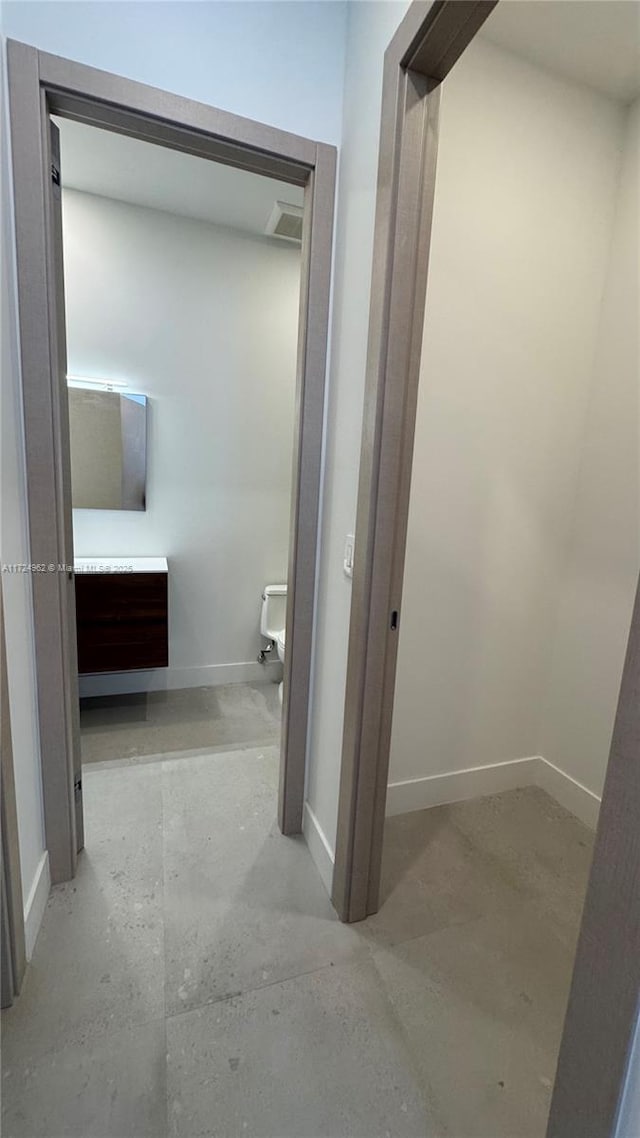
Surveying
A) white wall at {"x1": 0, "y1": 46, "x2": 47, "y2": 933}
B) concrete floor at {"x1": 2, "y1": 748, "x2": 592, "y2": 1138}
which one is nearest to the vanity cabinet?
concrete floor at {"x1": 2, "y1": 748, "x2": 592, "y2": 1138}

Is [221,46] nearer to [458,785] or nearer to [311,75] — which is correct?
[311,75]

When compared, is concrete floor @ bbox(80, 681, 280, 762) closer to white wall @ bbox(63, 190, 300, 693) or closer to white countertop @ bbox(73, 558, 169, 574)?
white wall @ bbox(63, 190, 300, 693)

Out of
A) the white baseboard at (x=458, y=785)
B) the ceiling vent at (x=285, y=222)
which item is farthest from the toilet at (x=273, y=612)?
the ceiling vent at (x=285, y=222)

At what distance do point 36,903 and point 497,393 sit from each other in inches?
88.2

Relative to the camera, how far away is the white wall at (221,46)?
1.20m

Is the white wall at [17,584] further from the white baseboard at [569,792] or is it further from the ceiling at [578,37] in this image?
the white baseboard at [569,792]

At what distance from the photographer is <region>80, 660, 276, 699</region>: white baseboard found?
2779mm

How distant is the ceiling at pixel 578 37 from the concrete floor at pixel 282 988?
8.90 ft

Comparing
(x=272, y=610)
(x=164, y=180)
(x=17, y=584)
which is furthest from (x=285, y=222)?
(x=17, y=584)

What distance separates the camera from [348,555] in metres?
1.40

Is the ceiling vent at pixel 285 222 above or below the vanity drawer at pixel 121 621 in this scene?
above

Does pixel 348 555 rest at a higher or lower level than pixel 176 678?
higher

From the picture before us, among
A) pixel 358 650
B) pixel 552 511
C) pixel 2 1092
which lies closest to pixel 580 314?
pixel 552 511

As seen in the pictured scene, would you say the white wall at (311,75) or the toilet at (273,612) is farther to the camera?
the toilet at (273,612)
